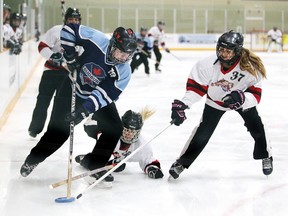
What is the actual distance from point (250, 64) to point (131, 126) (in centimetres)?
56

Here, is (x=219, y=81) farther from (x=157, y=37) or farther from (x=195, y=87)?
(x=157, y=37)

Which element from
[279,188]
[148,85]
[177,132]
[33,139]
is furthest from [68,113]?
[148,85]

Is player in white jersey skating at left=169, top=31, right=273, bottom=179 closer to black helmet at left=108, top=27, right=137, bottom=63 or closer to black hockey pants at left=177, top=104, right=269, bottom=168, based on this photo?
black hockey pants at left=177, top=104, right=269, bottom=168

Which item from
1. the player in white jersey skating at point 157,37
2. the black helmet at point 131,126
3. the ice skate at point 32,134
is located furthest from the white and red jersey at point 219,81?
the player in white jersey skating at point 157,37

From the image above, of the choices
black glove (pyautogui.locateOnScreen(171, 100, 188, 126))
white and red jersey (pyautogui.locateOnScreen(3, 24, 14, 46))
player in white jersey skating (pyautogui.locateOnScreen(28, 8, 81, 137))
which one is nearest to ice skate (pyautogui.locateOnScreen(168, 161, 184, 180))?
black glove (pyautogui.locateOnScreen(171, 100, 188, 126))

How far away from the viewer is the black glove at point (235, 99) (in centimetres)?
220

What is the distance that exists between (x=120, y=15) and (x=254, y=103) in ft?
8.87

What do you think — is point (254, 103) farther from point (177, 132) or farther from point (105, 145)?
point (177, 132)

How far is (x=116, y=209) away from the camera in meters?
2.01

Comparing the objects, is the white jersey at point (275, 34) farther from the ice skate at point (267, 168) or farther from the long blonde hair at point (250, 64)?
the long blonde hair at point (250, 64)

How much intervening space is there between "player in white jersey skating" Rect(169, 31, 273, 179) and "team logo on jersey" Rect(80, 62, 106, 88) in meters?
0.32

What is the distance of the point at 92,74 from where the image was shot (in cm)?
222

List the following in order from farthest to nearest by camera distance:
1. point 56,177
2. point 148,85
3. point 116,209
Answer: point 148,85
point 56,177
point 116,209

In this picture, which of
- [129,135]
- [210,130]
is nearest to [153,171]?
[129,135]
